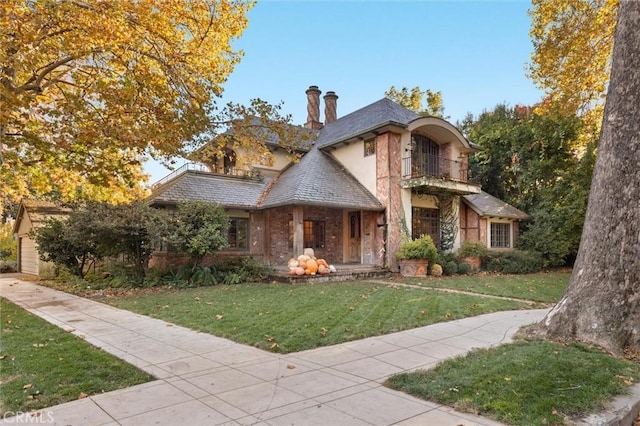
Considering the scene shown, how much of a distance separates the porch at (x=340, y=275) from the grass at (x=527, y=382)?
895cm

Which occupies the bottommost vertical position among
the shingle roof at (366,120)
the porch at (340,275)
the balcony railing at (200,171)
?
the porch at (340,275)

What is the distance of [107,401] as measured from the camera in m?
3.68

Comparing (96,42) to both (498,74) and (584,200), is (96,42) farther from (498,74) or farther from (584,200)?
(584,200)

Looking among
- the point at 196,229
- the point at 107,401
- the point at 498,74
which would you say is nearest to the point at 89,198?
the point at 196,229

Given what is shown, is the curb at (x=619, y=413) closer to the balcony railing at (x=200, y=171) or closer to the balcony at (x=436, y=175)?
the balcony at (x=436, y=175)

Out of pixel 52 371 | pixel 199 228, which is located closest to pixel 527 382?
pixel 52 371

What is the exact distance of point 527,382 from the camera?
4070mm

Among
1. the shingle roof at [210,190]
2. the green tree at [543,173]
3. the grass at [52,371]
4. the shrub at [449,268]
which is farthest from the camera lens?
the green tree at [543,173]

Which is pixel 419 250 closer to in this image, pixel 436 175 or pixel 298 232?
pixel 436 175

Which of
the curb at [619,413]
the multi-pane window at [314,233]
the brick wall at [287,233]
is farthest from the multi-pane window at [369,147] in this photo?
the curb at [619,413]

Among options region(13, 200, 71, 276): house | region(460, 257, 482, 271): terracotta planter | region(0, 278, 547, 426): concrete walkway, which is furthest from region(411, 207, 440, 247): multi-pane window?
region(13, 200, 71, 276): house

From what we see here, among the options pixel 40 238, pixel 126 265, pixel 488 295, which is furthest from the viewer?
pixel 40 238

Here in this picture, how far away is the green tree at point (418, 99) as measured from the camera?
29.5 m

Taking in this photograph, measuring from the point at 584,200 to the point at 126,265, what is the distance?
2051cm
